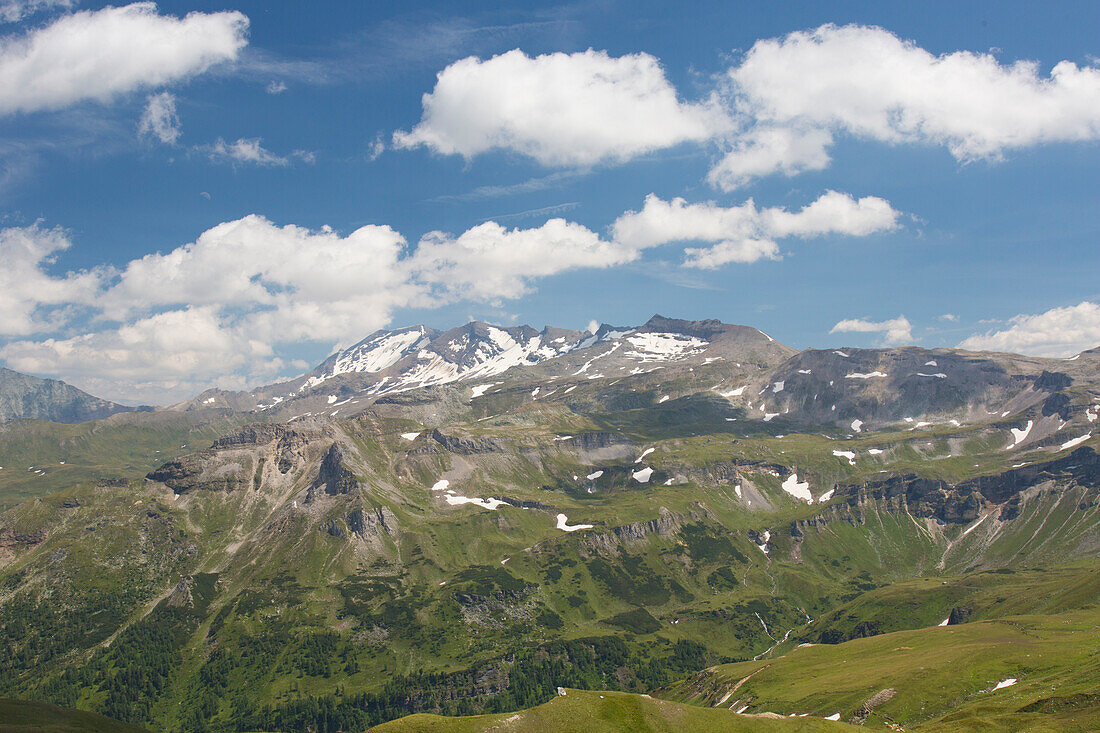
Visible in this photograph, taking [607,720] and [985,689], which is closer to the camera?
[607,720]

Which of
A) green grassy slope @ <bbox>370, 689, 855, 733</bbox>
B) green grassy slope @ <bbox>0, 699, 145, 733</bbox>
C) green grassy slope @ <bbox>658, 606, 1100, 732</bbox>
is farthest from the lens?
green grassy slope @ <bbox>0, 699, 145, 733</bbox>

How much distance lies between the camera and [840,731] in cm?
11731

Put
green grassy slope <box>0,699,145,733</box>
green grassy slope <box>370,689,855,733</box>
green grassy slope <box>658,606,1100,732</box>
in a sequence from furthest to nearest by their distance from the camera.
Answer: green grassy slope <box>0,699,145,733</box> < green grassy slope <box>658,606,1100,732</box> < green grassy slope <box>370,689,855,733</box>

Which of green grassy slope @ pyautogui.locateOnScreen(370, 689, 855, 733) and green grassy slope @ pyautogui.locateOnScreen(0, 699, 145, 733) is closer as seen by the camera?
green grassy slope @ pyautogui.locateOnScreen(370, 689, 855, 733)

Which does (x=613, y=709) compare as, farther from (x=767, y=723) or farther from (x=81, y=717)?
(x=81, y=717)

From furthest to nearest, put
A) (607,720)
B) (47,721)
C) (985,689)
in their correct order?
(47,721), (985,689), (607,720)

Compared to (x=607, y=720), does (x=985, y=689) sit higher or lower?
lower

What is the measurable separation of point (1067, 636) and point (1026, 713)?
103470 millimetres

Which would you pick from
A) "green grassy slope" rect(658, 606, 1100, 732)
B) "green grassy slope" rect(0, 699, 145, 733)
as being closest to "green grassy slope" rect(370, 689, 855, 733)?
"green grassy slope" rect(658, 606, 1100, 732)

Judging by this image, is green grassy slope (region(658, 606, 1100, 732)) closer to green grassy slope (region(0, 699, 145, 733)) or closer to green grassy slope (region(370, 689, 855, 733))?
green grassy slope (region(370, 689, 855, 733))

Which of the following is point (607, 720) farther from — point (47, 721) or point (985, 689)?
point (47, 721)

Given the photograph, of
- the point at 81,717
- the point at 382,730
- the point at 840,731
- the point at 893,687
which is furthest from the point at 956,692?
the point at 81,717

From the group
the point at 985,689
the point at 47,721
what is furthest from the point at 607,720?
the point at 47,721

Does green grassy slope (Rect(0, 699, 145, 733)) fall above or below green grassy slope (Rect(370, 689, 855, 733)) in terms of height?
below
